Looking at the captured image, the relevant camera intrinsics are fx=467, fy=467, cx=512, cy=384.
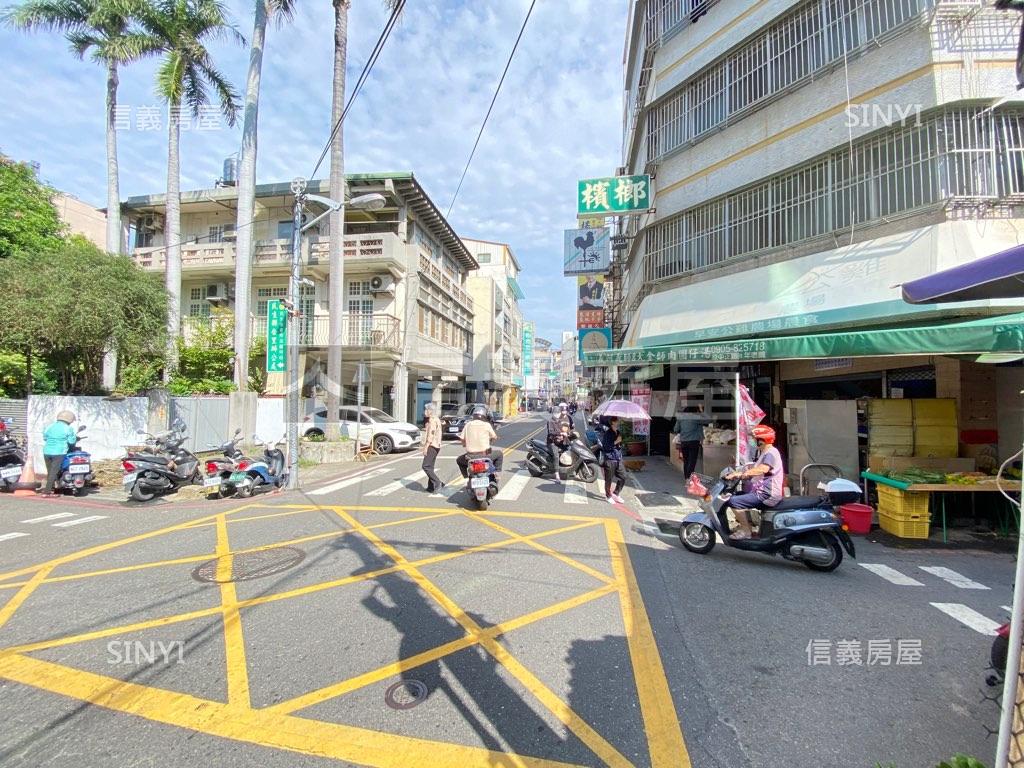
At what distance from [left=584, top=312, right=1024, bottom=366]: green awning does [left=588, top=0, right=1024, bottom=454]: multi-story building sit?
29 mm

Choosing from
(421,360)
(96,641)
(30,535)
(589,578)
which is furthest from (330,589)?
(421,360)

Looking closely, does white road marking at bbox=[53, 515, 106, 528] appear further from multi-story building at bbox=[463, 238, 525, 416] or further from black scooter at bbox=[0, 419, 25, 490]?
multi-story building at bbox=[463, 238, 525, 416]

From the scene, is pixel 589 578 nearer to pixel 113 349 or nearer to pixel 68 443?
pixel 68 443

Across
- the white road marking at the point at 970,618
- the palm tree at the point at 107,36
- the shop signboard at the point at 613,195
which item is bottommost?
the white road marking at the point at 970,618

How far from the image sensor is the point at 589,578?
4848mm

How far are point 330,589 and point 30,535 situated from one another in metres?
5.21

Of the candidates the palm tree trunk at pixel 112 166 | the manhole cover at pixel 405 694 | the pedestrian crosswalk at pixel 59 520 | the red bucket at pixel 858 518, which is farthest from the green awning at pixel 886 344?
the palm tree trunk at pixel 112 166

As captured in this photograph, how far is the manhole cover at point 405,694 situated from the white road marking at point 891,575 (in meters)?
4.91

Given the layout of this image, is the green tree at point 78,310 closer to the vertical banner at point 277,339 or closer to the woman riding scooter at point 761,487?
the vertical banner at point 277,339

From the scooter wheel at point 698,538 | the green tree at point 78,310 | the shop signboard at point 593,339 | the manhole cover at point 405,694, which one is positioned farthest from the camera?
the shop signboard at point 593,339

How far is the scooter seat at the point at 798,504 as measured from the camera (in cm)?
516

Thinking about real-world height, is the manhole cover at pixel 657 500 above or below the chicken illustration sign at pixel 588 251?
below

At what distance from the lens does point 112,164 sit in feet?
56.7

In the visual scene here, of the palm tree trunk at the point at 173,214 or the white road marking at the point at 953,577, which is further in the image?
the palm tree trunk at the point at 173,214
